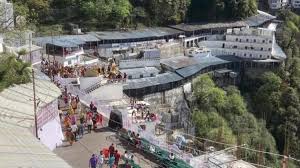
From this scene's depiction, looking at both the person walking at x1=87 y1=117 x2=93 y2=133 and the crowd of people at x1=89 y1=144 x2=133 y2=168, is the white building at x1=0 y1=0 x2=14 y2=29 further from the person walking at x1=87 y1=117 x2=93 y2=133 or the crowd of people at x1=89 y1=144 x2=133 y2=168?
the crowd of people at x1=89 y1=144 x2=133 y2=168

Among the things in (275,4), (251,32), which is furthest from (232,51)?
(275,4)

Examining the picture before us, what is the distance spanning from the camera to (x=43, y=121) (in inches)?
744

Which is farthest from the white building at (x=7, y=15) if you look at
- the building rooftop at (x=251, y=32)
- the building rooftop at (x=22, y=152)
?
the building rooftop at (x=251, y=32)

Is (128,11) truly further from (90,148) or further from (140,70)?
(90,148)

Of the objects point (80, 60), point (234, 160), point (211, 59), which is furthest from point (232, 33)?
point (234, 160)

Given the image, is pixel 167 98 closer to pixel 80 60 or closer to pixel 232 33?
pixel 80 60

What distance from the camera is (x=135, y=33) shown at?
4966 centimetres

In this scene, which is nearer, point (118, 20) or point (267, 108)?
point (267, 108)

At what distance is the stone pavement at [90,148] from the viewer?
1789 cm

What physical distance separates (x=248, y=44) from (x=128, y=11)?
13615mm

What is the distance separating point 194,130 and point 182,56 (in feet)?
41.0

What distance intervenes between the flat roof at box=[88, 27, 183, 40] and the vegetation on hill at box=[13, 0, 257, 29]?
1.95 meters

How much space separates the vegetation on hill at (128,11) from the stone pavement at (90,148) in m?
26.5

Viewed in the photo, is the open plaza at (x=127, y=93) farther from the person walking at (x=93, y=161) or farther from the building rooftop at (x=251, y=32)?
the building rooftop at (x=251, y=32)
